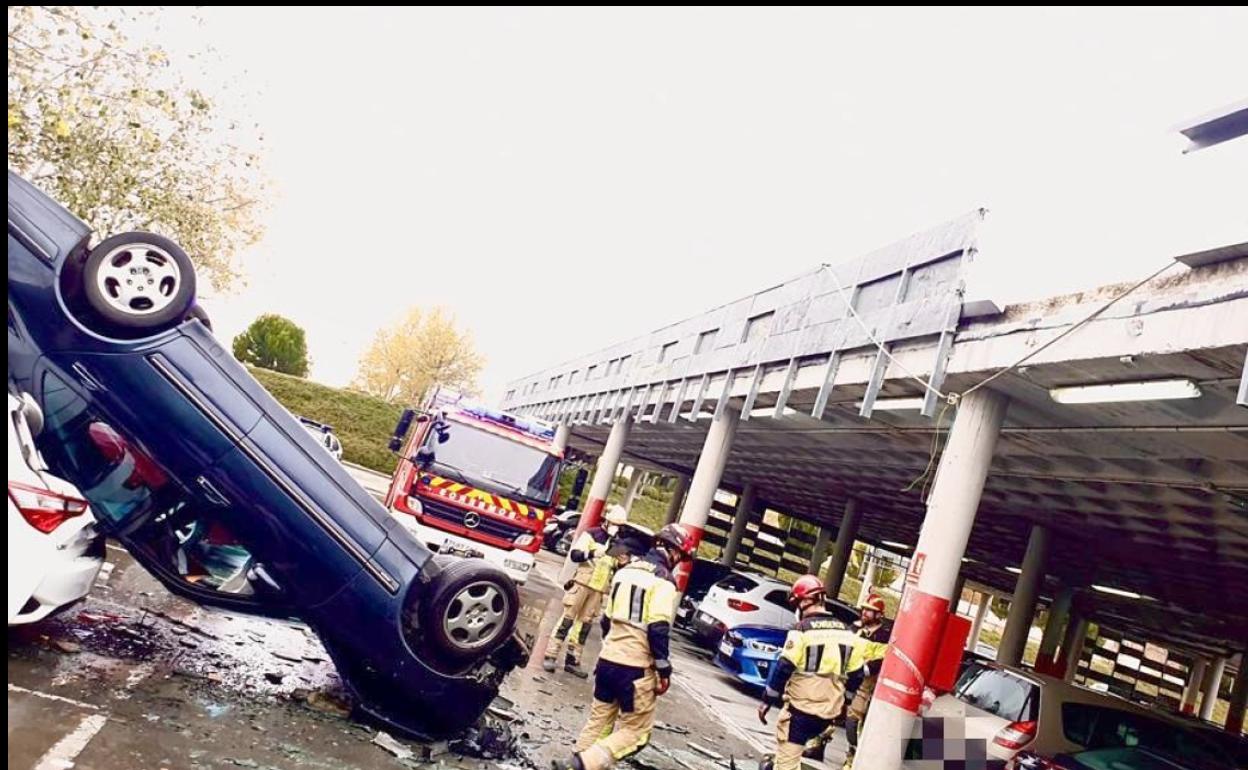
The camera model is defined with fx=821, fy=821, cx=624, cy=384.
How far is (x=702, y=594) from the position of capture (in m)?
14.7

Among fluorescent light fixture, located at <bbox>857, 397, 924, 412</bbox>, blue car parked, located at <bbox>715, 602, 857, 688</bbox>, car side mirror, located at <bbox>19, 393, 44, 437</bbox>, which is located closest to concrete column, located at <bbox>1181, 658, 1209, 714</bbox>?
blue car parked, located at <bbox>715, 602, 857, 688</bbox>

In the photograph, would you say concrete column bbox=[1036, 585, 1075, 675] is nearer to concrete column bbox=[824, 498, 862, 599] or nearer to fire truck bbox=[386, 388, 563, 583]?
concrete column bbox=[824, 498, 862, 599]

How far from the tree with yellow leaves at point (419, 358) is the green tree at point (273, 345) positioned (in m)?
17.3

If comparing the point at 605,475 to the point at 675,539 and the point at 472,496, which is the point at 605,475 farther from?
the point at 675,539

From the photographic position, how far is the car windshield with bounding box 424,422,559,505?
1091 centimetres

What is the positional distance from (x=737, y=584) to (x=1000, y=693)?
5741mm

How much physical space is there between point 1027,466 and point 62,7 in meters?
13.5

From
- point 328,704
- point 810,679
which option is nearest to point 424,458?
point 328,704

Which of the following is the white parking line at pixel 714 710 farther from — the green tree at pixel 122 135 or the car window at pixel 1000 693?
the green tree at pixel 122 135

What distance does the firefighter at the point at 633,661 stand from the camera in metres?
5.18

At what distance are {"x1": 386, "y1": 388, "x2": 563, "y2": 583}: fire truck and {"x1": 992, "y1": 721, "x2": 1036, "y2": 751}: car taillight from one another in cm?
590

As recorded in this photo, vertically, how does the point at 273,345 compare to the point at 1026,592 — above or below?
above

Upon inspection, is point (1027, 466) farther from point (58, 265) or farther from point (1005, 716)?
point (58, 265)

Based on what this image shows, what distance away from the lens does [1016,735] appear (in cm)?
642
